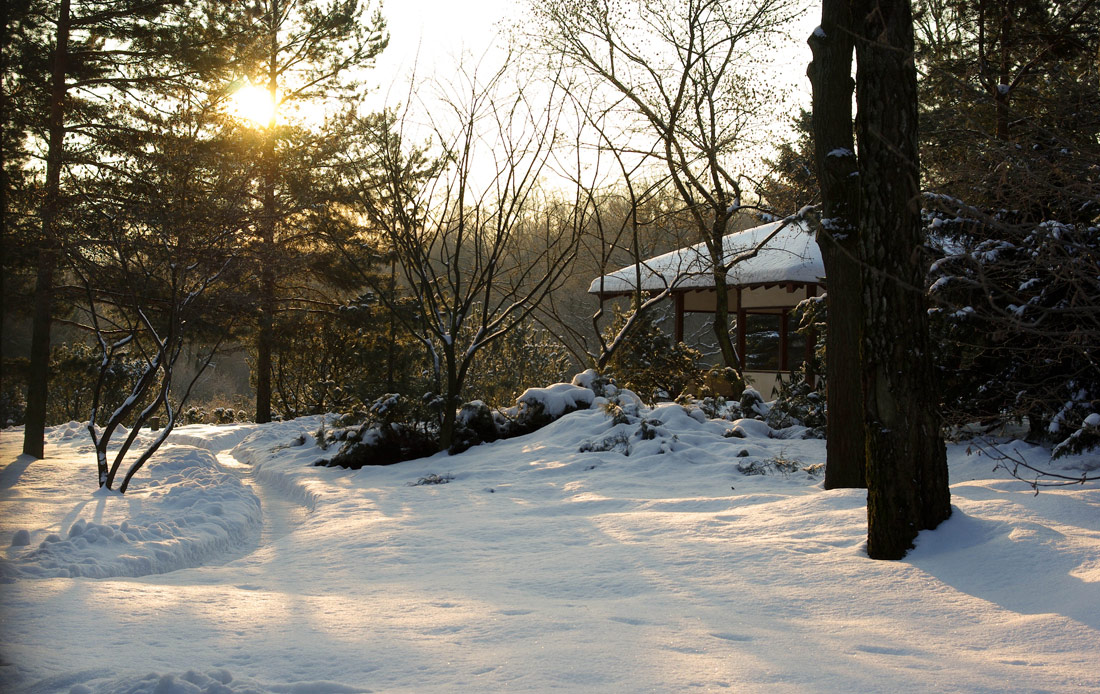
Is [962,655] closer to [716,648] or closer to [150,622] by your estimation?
[716,648]

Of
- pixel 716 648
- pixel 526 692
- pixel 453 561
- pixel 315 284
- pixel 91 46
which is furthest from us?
pixel 315 284

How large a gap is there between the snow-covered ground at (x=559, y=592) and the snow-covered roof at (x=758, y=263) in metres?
6.93

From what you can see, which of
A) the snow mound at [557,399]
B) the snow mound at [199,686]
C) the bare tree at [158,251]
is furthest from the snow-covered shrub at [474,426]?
the snow mound at [199,686]

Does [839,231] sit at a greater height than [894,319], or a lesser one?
greater

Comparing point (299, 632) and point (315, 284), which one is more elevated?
point (315, 284)

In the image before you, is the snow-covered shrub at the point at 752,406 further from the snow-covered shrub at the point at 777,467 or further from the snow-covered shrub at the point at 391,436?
the snow-covered shrub at the point at 391,436

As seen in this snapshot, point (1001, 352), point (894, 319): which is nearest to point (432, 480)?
point (894, 319)

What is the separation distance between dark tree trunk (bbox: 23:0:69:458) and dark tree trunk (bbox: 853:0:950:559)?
27.3 feet

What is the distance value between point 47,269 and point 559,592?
912 cm

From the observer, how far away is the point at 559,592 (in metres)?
3.66

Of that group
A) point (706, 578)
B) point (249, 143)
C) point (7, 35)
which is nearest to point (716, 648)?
point (706, 578)

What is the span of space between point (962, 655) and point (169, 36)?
12758 mm

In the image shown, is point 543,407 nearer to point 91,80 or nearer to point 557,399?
point 557,399

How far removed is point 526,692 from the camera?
91.7 inches
